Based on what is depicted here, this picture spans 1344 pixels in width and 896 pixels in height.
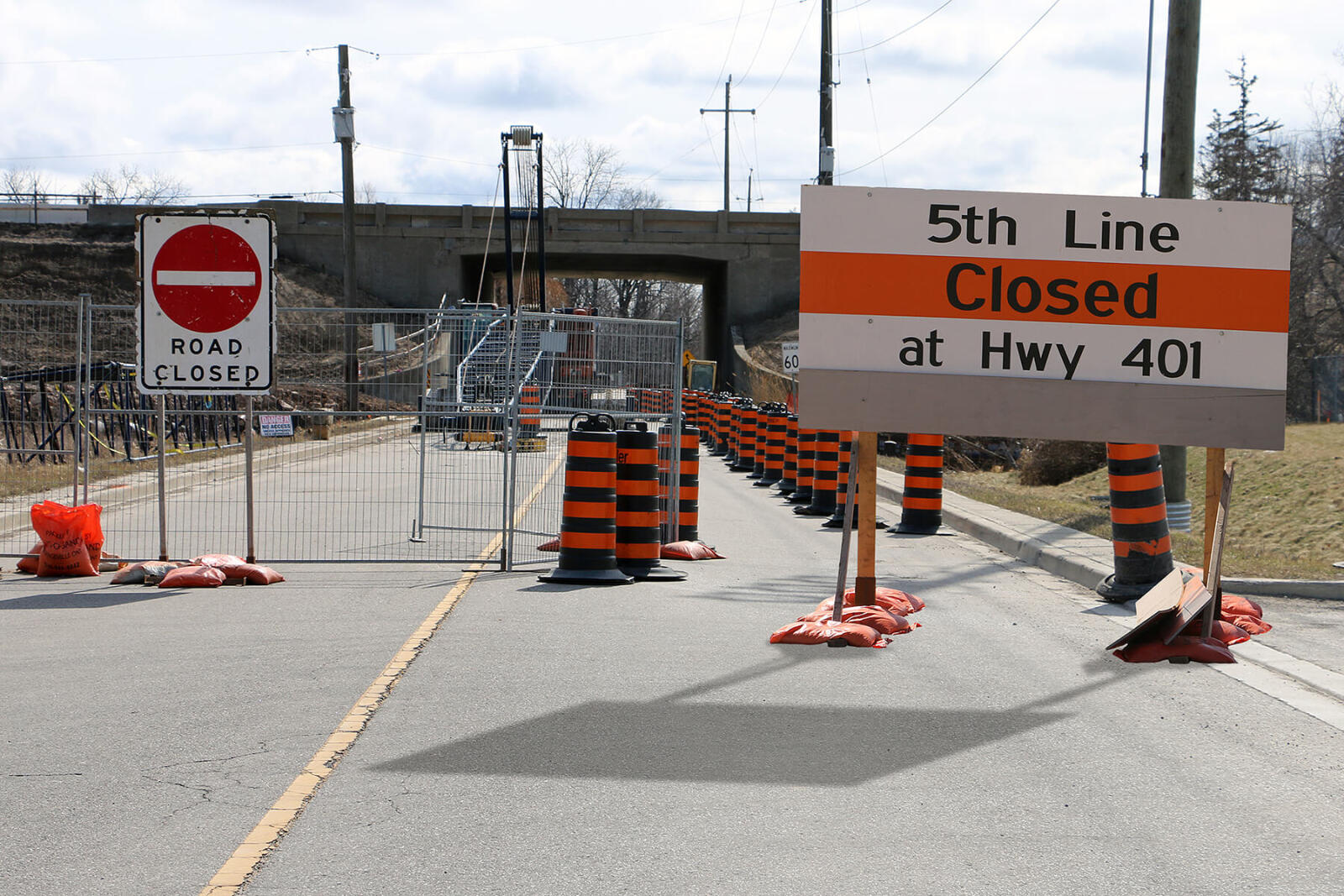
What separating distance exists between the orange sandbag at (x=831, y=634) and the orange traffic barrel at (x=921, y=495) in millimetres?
6965

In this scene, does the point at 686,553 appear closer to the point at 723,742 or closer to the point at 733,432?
the point at 723,742

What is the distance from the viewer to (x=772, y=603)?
9812mm

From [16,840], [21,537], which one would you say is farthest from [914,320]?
[21,537]

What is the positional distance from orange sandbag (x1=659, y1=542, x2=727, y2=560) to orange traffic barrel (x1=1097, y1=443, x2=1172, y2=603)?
3812 millimetres

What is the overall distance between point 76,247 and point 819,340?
54.9m

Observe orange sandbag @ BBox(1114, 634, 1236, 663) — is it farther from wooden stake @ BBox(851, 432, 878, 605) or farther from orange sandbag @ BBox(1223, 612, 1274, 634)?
wooden stake @ BBox(851, 432, 878, 605)

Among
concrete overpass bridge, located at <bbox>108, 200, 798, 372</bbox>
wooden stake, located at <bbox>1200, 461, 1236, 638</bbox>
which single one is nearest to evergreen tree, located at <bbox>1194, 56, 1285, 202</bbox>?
concrete overpass bridge, located at <bbox>108, 200, 798, 372</bbox>

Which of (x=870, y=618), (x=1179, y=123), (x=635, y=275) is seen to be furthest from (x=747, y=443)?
(x=635, y=275)

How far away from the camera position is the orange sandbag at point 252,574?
10508 millimetres

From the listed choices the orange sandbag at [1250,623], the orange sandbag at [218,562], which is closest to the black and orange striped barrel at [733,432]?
the orange sandbag at [218,562]

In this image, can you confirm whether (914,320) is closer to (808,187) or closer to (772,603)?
(808,187)

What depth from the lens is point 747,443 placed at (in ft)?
86.5

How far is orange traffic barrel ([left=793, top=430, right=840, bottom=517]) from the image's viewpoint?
1764 centimetres

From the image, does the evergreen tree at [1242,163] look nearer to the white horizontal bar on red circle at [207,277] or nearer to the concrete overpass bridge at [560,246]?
the concrete overpass bridge at [560,246]
